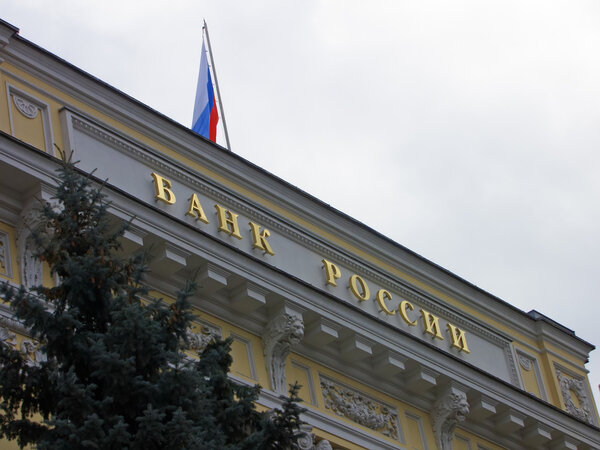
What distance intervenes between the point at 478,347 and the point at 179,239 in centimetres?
722

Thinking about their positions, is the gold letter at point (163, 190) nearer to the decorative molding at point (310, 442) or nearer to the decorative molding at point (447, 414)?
the decorative molding at point (310, 442)

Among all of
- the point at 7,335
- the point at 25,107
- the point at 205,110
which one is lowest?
the point at 7,335

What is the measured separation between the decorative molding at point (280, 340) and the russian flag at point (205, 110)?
6.06 metres

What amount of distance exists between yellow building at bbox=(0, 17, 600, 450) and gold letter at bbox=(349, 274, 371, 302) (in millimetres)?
22

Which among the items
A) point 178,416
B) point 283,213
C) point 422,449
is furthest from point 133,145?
point 178,416

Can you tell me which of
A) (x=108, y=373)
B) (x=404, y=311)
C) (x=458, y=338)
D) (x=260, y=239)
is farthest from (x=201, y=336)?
(x=108, y=373)

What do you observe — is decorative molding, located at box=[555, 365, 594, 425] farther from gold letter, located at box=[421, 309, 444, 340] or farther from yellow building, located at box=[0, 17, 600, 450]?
gold letter, located at box=[421, 309, 444, 340]

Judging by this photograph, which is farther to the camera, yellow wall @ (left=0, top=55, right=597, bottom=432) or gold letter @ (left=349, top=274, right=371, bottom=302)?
gold letter @ (left=349, top=274, right=371, bottom=302)

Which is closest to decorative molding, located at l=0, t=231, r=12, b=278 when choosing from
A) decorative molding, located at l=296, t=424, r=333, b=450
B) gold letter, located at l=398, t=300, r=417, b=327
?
decorative molding, located at l=296, t=424, r=333, b=450

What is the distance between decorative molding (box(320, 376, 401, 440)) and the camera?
760 inches

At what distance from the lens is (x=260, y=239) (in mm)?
19516

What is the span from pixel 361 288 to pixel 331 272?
27.5 inches

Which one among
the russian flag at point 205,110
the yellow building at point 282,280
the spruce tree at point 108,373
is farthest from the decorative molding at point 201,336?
the russian flag at point 205,110

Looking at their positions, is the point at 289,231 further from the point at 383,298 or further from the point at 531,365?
the point at 531,365
